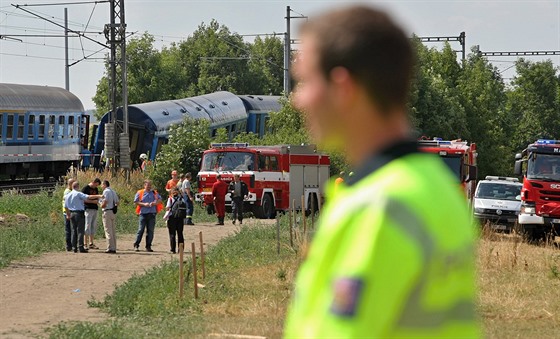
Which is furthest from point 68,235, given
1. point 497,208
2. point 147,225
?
point 497,208

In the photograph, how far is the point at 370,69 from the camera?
259 cm

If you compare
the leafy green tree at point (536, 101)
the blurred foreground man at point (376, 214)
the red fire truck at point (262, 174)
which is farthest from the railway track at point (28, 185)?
the leafy green tree at point (536, 101)

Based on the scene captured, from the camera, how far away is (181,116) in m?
Answer: 49.4

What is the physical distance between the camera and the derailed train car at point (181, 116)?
4754 centimetres

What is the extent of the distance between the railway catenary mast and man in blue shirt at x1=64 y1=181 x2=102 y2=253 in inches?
650

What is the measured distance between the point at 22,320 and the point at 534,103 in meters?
76.0

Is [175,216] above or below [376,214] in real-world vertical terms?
below

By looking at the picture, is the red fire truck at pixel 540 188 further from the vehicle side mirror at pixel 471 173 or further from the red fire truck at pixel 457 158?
the vehicle side mirror at pixel 471 173

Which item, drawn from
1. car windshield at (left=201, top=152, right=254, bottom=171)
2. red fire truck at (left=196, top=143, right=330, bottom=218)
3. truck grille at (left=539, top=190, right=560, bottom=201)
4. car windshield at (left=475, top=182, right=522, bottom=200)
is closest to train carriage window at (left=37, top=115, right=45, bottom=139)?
red fire truck at (left=196, top=143, right=330, bottom=218)

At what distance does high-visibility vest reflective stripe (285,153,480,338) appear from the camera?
237 cm

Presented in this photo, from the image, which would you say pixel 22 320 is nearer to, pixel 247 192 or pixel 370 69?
pixel 370 69

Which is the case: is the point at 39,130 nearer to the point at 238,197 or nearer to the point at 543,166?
the point at 238,197

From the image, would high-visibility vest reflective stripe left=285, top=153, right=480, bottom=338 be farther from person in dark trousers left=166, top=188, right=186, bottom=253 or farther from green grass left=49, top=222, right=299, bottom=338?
person in dark trousers left=166, top=188, right=186, bottom=253

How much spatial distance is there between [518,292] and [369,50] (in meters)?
14.7
